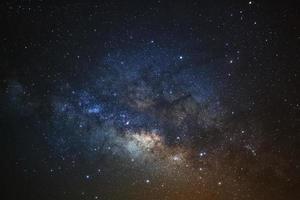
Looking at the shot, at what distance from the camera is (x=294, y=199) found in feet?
50.3

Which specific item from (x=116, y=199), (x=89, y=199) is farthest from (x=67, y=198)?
(x=116, y=199)

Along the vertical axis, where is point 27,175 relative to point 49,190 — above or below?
above

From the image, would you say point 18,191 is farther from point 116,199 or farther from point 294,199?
point 294,199

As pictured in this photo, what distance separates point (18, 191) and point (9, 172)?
1446mm

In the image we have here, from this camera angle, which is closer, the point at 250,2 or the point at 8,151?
the point at 250,2

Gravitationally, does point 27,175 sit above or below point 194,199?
above

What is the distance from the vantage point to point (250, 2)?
34.0ft

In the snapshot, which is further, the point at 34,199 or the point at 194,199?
the point at 34,199

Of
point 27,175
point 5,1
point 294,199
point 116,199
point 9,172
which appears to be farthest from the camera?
point 27,175

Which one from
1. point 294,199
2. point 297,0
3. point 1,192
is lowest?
point 294,199

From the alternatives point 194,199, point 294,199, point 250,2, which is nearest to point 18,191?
point 194,199

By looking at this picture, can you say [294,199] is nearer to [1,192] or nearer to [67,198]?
[67,198]

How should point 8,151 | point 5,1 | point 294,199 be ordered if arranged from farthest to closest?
point 8,151
point 294,199
point 5,1

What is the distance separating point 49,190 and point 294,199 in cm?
1244
